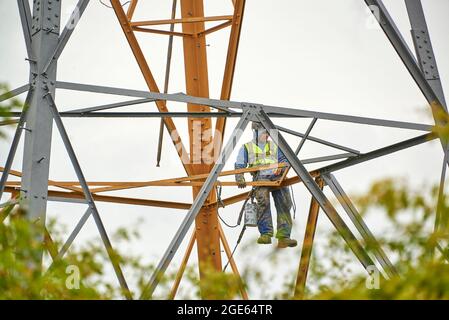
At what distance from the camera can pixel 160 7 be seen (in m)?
19.8

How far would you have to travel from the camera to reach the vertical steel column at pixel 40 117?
9.11 m

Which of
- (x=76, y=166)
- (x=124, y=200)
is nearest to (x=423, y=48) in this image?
(x=76, y=166)

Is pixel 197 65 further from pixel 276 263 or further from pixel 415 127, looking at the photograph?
pixel 276 263

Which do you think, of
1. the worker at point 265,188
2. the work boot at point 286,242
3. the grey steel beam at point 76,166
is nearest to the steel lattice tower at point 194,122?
the grey steel beam at point 76,166

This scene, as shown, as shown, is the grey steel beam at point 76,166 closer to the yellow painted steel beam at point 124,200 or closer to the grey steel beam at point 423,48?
the yellow painted steel beam at point 124,200

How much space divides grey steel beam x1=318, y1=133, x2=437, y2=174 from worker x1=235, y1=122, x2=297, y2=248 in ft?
5.30

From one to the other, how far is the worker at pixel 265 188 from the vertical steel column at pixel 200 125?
2.24 ft

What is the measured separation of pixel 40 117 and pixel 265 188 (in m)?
6.02

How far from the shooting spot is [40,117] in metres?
9.37

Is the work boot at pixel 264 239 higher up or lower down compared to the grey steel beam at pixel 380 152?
lower down

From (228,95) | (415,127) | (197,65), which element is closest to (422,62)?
(415,127)

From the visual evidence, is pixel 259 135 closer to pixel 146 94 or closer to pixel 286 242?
pixel 286 242
